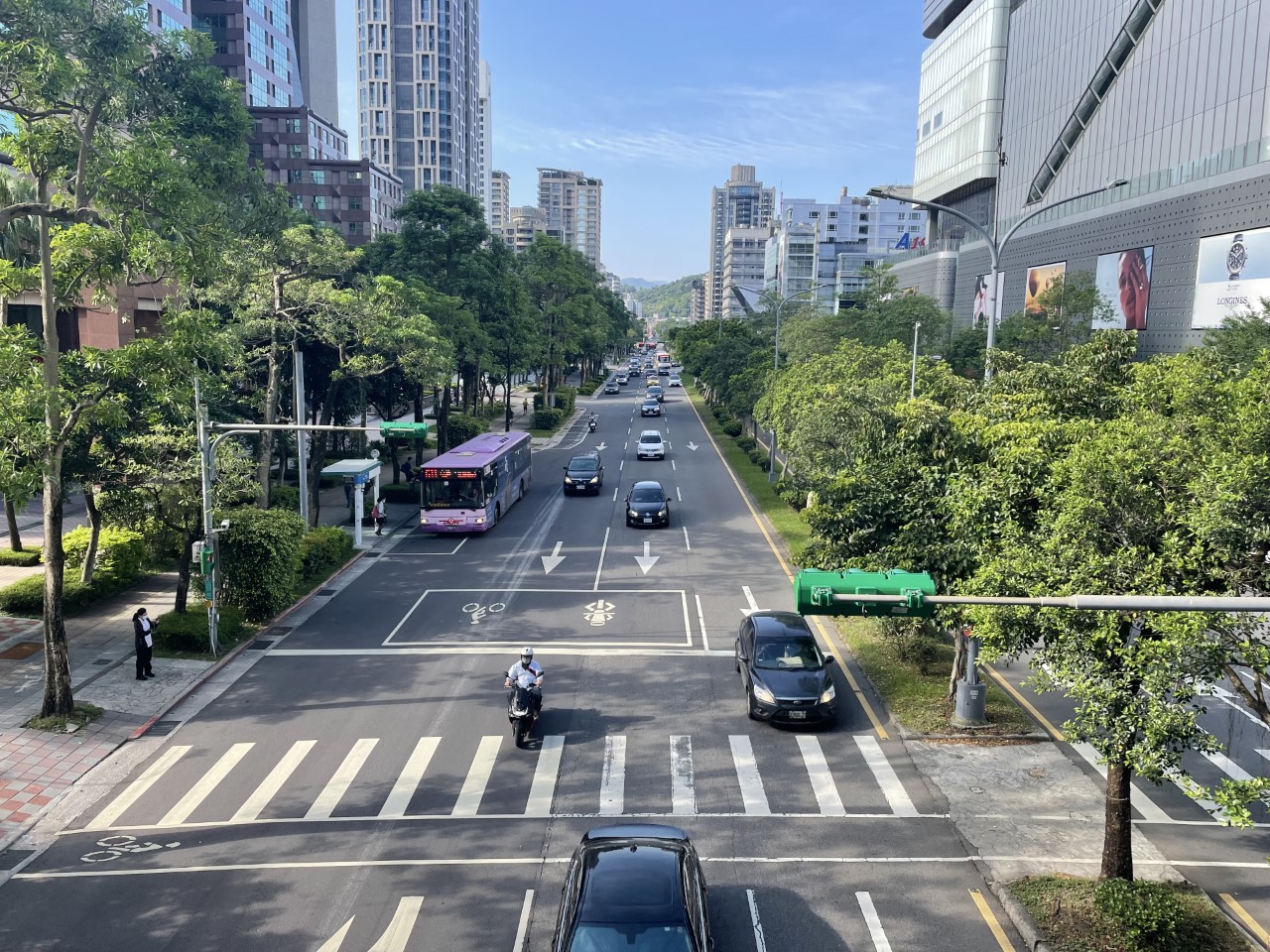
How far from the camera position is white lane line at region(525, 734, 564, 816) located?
14.1m

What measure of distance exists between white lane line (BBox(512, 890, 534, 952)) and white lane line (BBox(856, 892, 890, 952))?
13.5 feet

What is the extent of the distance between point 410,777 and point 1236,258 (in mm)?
41663

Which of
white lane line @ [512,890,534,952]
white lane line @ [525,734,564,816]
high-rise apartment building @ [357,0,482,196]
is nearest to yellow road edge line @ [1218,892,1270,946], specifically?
white lane line @ [512,890,534,952]

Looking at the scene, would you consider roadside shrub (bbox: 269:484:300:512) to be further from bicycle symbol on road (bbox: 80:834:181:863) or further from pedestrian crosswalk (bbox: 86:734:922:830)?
bicycle symbol on road (bbox: 80:834:181:863)

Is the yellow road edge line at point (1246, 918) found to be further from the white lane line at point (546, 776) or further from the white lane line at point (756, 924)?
the white lane line at point (546, 776)

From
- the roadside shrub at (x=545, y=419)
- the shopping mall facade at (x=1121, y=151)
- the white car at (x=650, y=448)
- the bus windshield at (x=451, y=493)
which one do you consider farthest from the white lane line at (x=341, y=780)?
the roadside shrub at (x=545, y=419)

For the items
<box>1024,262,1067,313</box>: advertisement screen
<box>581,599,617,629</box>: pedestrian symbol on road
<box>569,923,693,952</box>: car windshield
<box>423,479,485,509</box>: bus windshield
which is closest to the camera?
<box>569,923,693,952</box>: car windshield

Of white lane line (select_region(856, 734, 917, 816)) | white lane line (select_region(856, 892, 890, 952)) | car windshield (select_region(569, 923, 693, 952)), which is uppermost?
car windshield (select_region(569, 923, 693, 952))

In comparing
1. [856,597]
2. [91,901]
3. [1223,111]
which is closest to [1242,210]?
[1223,111]

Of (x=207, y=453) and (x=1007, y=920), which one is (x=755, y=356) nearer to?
(x=207, y=453)

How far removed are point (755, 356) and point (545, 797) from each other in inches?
2085

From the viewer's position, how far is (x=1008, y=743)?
16.8 meters

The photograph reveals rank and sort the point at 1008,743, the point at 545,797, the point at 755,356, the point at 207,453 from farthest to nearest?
the point at 755,356 < the point at 207,453 < the point at 1008,743 < the point at 545,797

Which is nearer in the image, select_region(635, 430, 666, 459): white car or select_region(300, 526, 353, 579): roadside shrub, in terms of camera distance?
select_region(300, 526, 353, 579): roadside shrub
